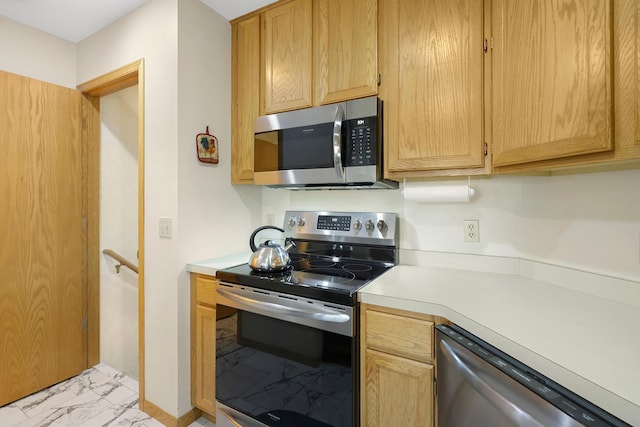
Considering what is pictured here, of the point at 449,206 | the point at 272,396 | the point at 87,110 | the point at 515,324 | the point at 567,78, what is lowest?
the point at 272,396

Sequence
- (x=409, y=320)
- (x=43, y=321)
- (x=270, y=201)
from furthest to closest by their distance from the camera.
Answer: (x=270, y=201) < (x=43, y=321) < (x=409, y=320)

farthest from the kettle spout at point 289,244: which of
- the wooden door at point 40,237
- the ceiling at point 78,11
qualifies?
the wooden door at point 40,237

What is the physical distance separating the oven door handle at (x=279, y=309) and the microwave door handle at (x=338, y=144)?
0.67m

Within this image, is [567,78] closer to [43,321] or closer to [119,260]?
[119,260]

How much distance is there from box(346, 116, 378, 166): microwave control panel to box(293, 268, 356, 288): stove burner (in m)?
0.56

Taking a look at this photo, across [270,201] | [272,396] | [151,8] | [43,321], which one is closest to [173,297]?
[272,396]

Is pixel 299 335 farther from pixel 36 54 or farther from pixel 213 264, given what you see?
pixel 36 54

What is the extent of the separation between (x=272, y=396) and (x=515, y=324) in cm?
108

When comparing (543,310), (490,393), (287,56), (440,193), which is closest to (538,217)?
(440,193)

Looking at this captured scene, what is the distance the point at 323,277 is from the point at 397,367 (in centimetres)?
48

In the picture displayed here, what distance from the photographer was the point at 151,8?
1.73 meters

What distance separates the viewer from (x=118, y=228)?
7.72 feet

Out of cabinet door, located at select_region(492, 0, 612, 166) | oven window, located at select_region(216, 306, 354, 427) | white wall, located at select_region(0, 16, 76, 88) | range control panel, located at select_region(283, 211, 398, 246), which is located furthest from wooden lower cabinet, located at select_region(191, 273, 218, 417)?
white wall, located at select_region(0, 16, 76, 88)

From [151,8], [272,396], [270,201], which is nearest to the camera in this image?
[272,396]
